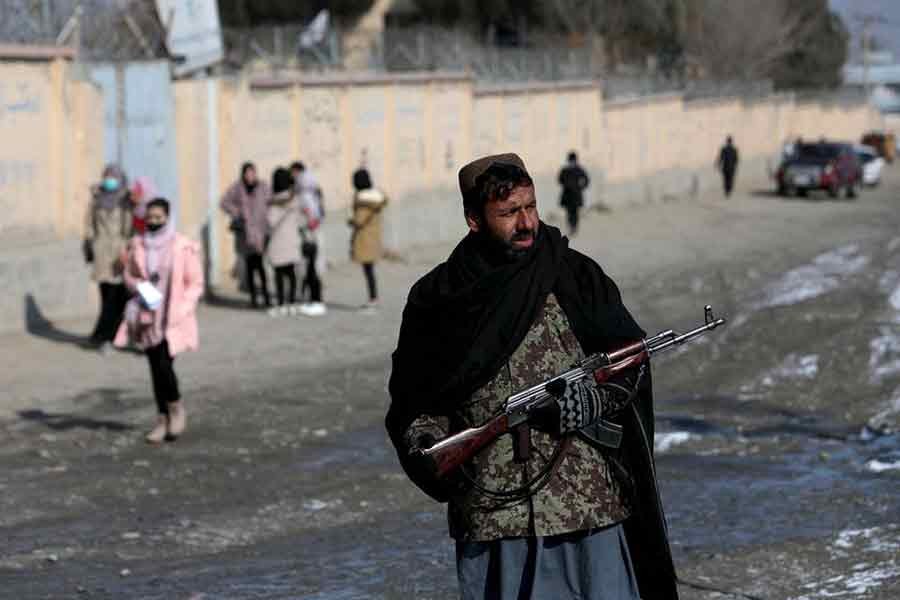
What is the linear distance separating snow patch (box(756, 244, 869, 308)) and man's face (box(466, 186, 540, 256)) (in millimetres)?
13614

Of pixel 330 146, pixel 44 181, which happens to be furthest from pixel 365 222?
pixel 330 146

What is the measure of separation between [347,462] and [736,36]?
189 feet

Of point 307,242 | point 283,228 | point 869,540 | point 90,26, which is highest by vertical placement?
point 90,26

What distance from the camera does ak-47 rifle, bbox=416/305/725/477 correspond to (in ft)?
15.3

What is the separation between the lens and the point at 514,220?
466cm

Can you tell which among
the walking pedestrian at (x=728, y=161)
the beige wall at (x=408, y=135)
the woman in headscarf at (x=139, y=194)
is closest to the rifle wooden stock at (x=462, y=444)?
the woman in headscarf at (x=139, y=194)

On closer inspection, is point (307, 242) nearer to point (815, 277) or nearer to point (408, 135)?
point (815, 277)

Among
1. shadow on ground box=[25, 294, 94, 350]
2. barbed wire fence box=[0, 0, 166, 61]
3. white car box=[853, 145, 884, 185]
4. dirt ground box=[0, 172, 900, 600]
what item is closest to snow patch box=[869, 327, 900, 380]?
dirt ground box=[0, 172, 900, 600]

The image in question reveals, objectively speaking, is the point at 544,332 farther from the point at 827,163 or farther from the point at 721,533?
the point at 827,163

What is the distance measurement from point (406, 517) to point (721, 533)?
170 centimetres

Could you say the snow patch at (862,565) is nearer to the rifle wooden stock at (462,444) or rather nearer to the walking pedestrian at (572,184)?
the rifle wooden stock at (462,444)

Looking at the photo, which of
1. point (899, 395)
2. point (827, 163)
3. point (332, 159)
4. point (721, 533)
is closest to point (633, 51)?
point (827, 163)

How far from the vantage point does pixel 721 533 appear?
8.41 metres

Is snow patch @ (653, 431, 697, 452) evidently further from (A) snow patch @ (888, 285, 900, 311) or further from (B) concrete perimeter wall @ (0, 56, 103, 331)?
(B) concrete perimeter wall @ (0, 56, 103, 331)
